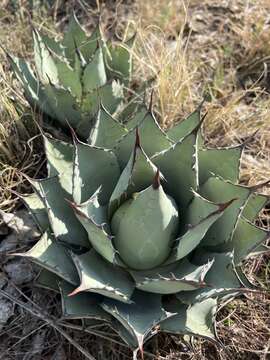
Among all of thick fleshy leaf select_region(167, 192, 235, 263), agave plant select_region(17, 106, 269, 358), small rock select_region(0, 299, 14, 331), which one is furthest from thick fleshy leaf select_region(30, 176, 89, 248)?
small rock select_region(0, 299, 14, 331)

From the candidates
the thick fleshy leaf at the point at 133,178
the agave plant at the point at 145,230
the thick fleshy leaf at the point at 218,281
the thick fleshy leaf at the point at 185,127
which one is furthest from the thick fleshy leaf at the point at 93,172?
the thick fleshy leaf at the point at 218,281

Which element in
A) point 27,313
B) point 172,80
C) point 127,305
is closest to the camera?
point 127,305

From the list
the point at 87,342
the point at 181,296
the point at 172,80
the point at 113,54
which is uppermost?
the point at 113,54

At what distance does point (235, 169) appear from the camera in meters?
1.60

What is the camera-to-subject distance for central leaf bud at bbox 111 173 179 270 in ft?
4.58

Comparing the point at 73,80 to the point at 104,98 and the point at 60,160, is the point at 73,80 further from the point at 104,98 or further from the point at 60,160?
the point at 60,160

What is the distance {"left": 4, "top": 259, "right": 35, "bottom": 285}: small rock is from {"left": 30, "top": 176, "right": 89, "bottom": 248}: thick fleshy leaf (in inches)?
13.2

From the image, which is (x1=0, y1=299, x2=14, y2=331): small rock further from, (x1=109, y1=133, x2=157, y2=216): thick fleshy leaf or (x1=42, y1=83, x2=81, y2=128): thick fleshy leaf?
(x1=42, y1=83, x2=81, y2=128): thick fleshy leaf

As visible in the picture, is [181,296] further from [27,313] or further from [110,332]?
[27,313]

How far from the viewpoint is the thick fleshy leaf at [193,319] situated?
1.47 metres

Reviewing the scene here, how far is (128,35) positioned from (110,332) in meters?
1.52

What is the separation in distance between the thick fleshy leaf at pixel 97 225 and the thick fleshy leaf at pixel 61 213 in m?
0.09

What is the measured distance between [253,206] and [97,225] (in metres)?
0.52

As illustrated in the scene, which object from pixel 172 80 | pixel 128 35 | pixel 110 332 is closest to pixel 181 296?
pixel 110 332
